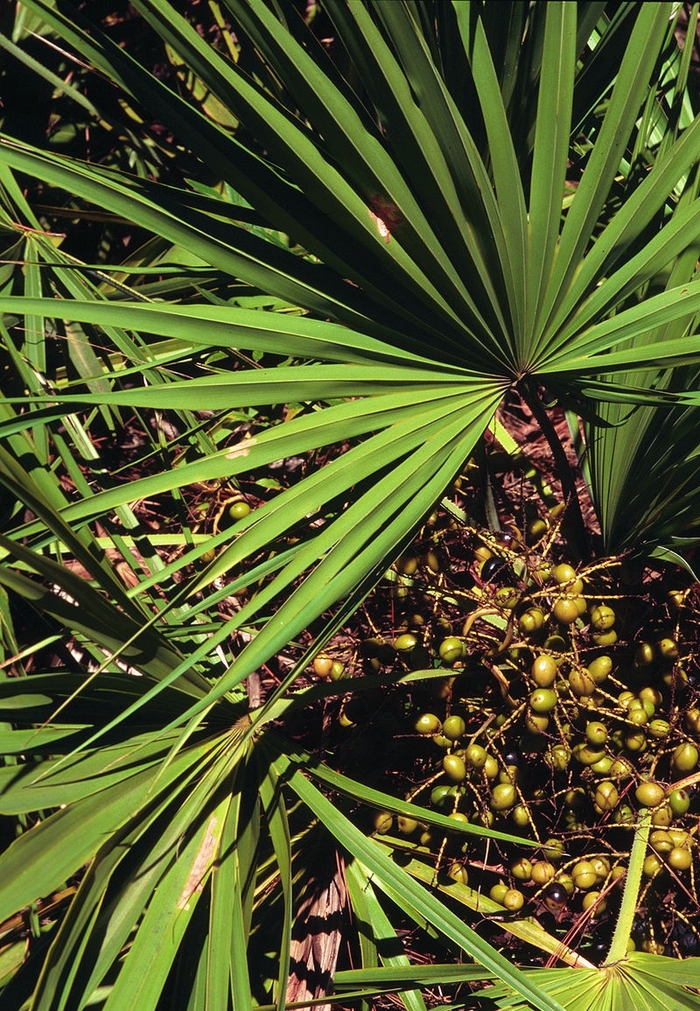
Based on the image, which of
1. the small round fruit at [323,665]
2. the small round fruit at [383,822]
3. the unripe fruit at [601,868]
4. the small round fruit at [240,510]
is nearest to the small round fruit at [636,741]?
the unripe fruit at [601,868]

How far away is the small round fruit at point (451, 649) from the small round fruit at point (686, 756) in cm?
44

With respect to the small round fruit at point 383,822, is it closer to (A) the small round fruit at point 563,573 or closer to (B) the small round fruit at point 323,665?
(B) the small round fruit at point 323,665

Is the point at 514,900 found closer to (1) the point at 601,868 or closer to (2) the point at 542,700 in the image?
(1) the point at 601,868

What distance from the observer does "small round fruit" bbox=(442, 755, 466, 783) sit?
156 cm

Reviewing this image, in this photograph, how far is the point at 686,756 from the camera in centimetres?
155

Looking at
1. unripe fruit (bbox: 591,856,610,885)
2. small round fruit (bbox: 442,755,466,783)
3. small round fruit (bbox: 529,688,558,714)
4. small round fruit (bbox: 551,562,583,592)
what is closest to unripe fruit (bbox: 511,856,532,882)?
unripe fruit (bbox: 591,856,610,885)

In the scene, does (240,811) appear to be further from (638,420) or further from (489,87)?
(489,87)

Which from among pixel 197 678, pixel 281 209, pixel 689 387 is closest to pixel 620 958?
pixel 197 678

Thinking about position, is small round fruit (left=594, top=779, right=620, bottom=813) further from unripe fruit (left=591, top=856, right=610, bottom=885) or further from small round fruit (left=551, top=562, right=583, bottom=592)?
small round fruit (left=551, top=562, right=583, bottom=592)

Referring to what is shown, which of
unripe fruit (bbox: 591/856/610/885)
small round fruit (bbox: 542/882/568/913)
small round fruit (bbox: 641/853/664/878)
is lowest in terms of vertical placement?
small round fruit (bbox: 542/882/568/913)

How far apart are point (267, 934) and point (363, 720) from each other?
0.45 meters

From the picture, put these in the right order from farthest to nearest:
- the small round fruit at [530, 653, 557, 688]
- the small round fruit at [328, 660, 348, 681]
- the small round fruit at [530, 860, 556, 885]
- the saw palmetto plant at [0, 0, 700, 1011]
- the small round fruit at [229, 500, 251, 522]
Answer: the small round fruit at [229, 500, 251, 522], the small round fruit at [328, 660, 348, 681], the small round fruit at [530, 860, 556, 885], the small round fruit at [530, 653, 557, 688], the saw palmetto plant at [0, 0, 700, 1011]

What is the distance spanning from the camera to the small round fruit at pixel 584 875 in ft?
5.27

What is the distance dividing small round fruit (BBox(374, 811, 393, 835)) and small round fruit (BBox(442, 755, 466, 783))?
217 mm
